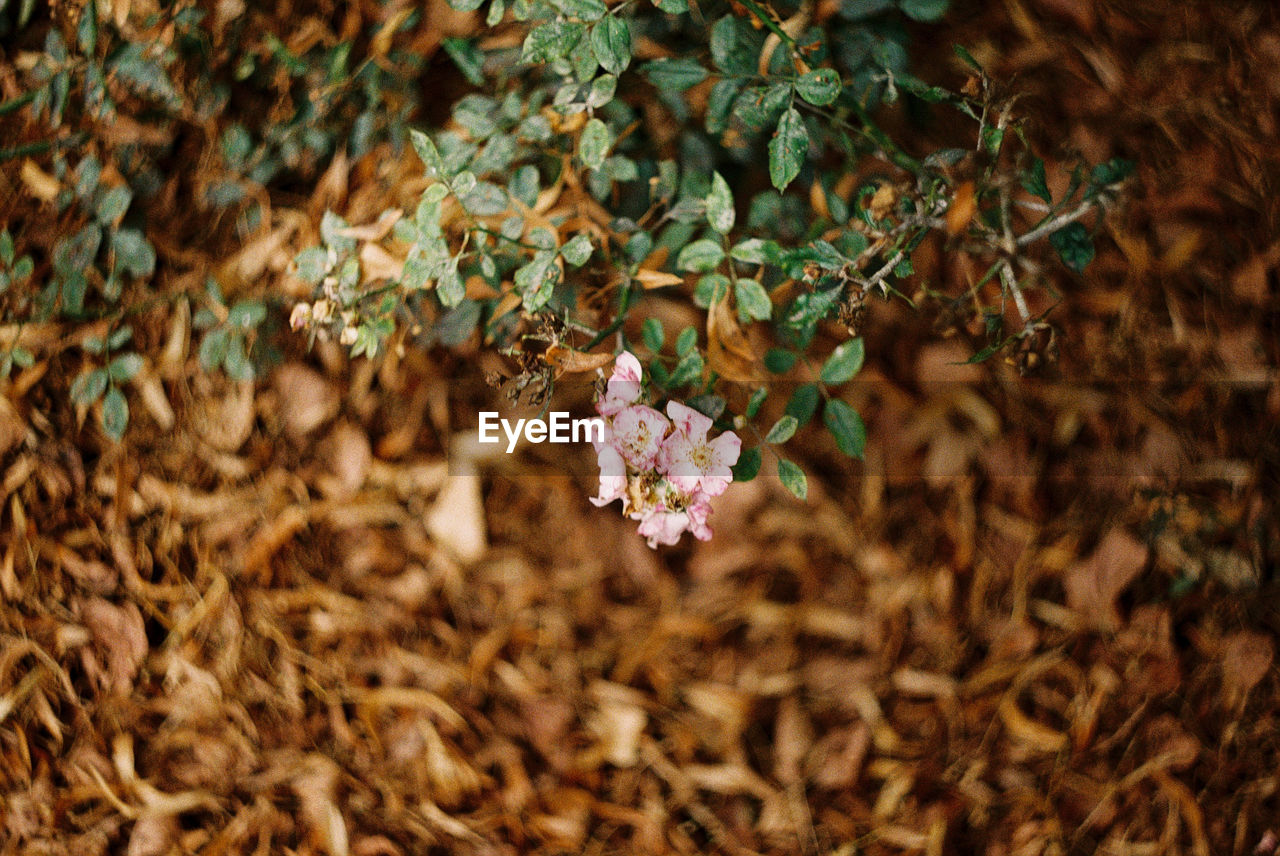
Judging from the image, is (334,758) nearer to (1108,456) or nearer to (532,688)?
(532,688)

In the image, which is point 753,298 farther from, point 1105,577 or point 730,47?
point 1105,577

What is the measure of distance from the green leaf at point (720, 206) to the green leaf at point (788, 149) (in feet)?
0.19

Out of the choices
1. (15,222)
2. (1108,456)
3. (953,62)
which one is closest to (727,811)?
(1108,456)

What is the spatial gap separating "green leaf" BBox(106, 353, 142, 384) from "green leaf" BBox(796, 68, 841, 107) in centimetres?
79

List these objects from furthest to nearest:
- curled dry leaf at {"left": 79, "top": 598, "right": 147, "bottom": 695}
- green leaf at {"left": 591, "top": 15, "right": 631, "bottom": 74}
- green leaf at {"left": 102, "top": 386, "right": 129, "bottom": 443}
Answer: curled dry leaf at {"left": 79, "top": 598, "right": 147, "bottom": 695}
green leaf at {"left": 102, "top": 386, "right": 129, "bottom": 443}
green leaf at {"left": 591, "top": 15, "right": 631, "bottom": 74}

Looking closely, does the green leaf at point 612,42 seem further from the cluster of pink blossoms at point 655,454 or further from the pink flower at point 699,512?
the pink flower at point 699,512

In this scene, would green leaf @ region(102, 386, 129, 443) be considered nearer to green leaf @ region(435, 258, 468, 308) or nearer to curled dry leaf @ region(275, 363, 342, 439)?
curled dry leaf @ region(275, 363, 342, 439)

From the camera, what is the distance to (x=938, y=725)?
1044 millimetres

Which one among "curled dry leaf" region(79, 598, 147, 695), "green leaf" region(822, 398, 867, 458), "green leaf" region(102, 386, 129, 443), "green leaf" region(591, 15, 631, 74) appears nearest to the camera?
"green leaf" region(591, 15, 631, 74)

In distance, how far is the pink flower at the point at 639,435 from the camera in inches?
23.0

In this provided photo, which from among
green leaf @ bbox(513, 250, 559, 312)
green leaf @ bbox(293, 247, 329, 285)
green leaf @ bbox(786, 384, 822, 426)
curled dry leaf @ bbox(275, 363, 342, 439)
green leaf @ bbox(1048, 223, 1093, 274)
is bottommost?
curled dry leaf @ bbox(275, 363, 342, 439)

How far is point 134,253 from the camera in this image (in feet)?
2.86

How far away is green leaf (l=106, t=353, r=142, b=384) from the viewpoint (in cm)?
87

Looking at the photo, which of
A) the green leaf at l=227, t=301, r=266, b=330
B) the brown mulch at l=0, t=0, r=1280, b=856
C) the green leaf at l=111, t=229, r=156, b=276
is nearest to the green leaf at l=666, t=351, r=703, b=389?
the brown mulch at l=0, t=0, r=1280, b=856
